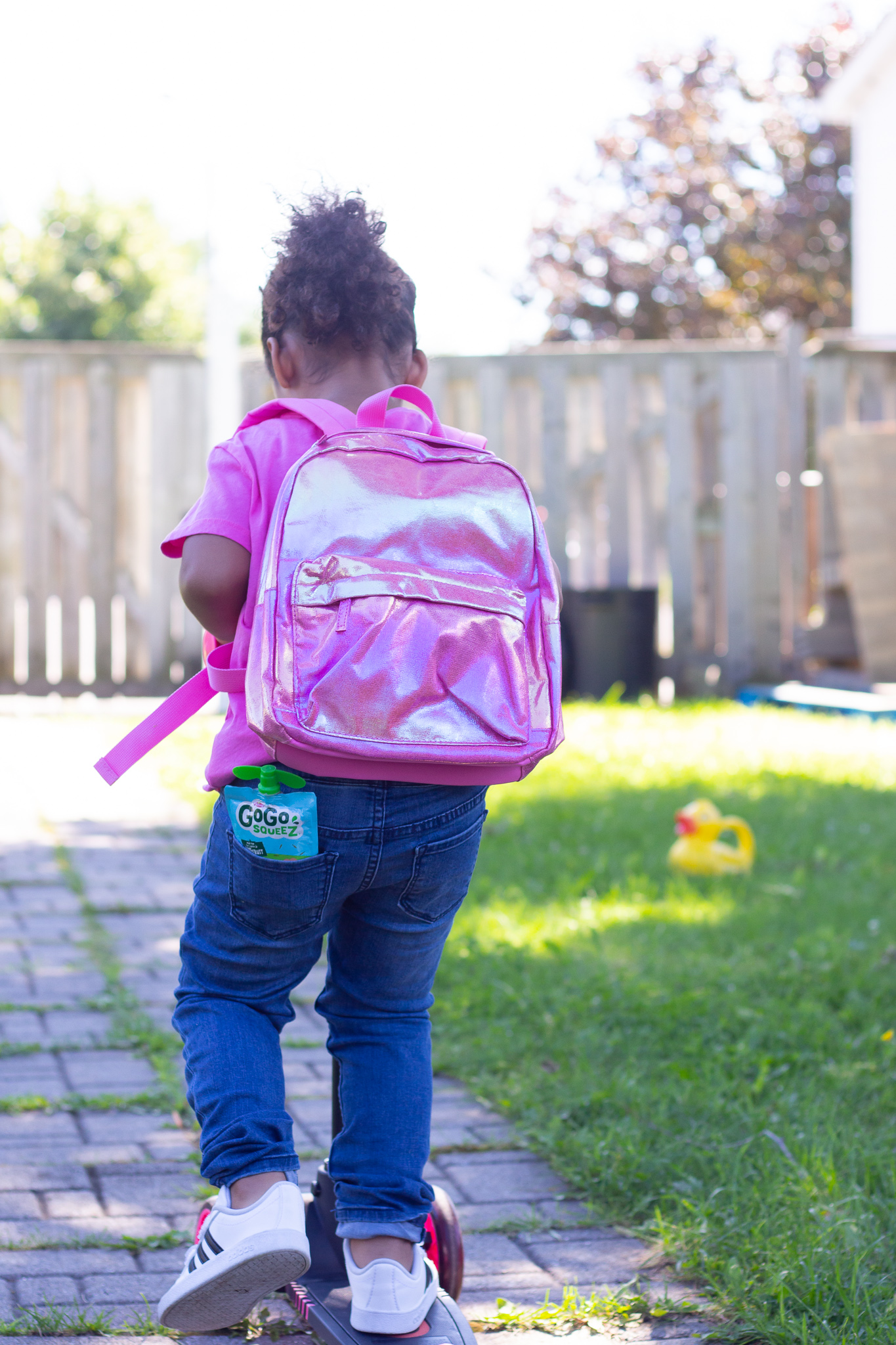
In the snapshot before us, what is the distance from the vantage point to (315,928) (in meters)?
1.96

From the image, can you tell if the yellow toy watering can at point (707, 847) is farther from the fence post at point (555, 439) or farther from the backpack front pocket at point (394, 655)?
the fence post at point (555, 439)

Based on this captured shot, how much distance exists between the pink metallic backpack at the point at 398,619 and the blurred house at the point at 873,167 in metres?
14.7

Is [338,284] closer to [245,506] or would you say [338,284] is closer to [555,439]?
[245,506]

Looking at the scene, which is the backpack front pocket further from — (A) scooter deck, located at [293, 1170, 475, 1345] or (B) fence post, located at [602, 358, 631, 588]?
(B) fence post, located at [602, 358, 631, 588]

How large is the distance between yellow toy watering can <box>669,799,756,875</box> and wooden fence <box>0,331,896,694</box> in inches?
199

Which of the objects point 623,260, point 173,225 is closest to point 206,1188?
point 623,260

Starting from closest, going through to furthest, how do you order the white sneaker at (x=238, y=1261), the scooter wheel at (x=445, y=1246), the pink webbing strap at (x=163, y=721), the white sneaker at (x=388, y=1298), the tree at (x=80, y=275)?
the white sneaker at (x=238, y=1261), the white sneaker at (x=388, y=1298), the pink webbing strap at (x=163, y=721), the scooter wheel at (x=445, y=1246), the tree at (x=80, y=275)

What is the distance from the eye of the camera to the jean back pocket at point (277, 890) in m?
1.87

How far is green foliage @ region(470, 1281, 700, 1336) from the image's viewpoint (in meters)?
2.23

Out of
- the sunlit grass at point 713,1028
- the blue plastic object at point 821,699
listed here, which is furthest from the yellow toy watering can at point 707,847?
the blue plastic object at point 821,699

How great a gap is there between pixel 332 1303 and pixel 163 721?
859 mm

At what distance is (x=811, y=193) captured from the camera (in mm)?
23484

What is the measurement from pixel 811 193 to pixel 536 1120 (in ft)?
75.1

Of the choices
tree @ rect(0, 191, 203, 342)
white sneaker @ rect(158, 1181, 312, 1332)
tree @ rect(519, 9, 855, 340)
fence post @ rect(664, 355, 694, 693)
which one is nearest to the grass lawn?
white sneaker @ rect(158, 1181, 312, 1332)
